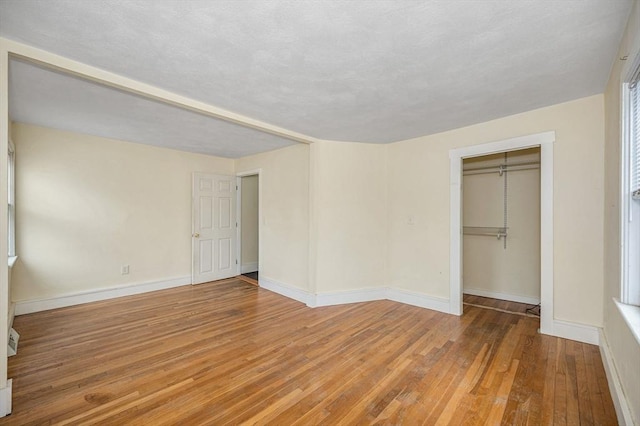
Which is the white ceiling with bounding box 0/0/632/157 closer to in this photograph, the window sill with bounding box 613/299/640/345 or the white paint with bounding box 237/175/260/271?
the window sill with bounding box 613/299/640/345

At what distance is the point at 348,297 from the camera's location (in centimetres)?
407

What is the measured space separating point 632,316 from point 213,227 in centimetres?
538

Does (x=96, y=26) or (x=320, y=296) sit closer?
(x=96, y=26)

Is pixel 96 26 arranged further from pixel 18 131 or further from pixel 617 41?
pixel 617 41

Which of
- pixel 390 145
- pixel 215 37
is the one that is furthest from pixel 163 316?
pixel 390 145

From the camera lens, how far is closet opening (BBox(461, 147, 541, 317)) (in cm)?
397

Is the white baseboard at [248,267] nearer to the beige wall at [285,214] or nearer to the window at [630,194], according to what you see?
the beige wall at [285,214]

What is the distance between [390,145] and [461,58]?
2.29 metres

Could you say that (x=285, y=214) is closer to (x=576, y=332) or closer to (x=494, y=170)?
(x=494, y=170)

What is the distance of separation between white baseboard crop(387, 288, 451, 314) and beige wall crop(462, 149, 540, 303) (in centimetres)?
122

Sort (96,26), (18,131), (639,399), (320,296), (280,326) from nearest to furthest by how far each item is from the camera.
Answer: (639,399), (96,26), (280,326), (18,131), (320,296)

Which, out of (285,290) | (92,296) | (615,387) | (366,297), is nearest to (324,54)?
(615,387)

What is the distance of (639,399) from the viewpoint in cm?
140

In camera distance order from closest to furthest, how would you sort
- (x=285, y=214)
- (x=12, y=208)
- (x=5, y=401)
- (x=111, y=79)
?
1. (x=5, y=401)
2. (x=111, y=79)
3. (x=12, y=208)
4. (x=285, y=214)
